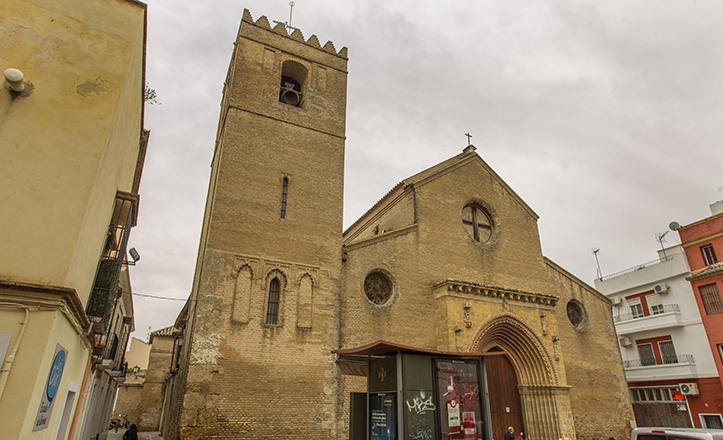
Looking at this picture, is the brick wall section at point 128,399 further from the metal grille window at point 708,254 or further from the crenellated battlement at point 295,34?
the metal grille window at point 708,254

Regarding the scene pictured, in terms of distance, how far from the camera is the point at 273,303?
12797 mm

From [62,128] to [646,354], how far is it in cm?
2632

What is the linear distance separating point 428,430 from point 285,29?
14858mm

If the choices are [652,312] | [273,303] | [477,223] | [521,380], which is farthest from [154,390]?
[652,312]

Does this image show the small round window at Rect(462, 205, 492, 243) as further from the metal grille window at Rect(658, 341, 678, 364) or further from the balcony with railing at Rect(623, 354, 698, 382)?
the metal grille window at Rect(658, 341, 678, 364)

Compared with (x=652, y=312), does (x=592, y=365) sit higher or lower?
lower

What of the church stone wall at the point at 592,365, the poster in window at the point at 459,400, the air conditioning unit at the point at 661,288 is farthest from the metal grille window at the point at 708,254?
the poster in window at the point at 459,400

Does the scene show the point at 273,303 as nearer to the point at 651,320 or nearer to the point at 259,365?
the point at 259,365

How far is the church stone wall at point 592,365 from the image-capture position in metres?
16.6

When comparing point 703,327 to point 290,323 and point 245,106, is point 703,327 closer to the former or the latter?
point 290,323

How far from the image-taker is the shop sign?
5200mm

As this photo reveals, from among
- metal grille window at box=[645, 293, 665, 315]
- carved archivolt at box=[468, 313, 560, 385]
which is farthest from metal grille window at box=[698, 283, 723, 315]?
carved archivolt at box=[468, 313, 560, 385]

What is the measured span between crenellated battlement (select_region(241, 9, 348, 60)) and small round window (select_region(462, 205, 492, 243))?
322 inches

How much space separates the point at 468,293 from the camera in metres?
15.5
